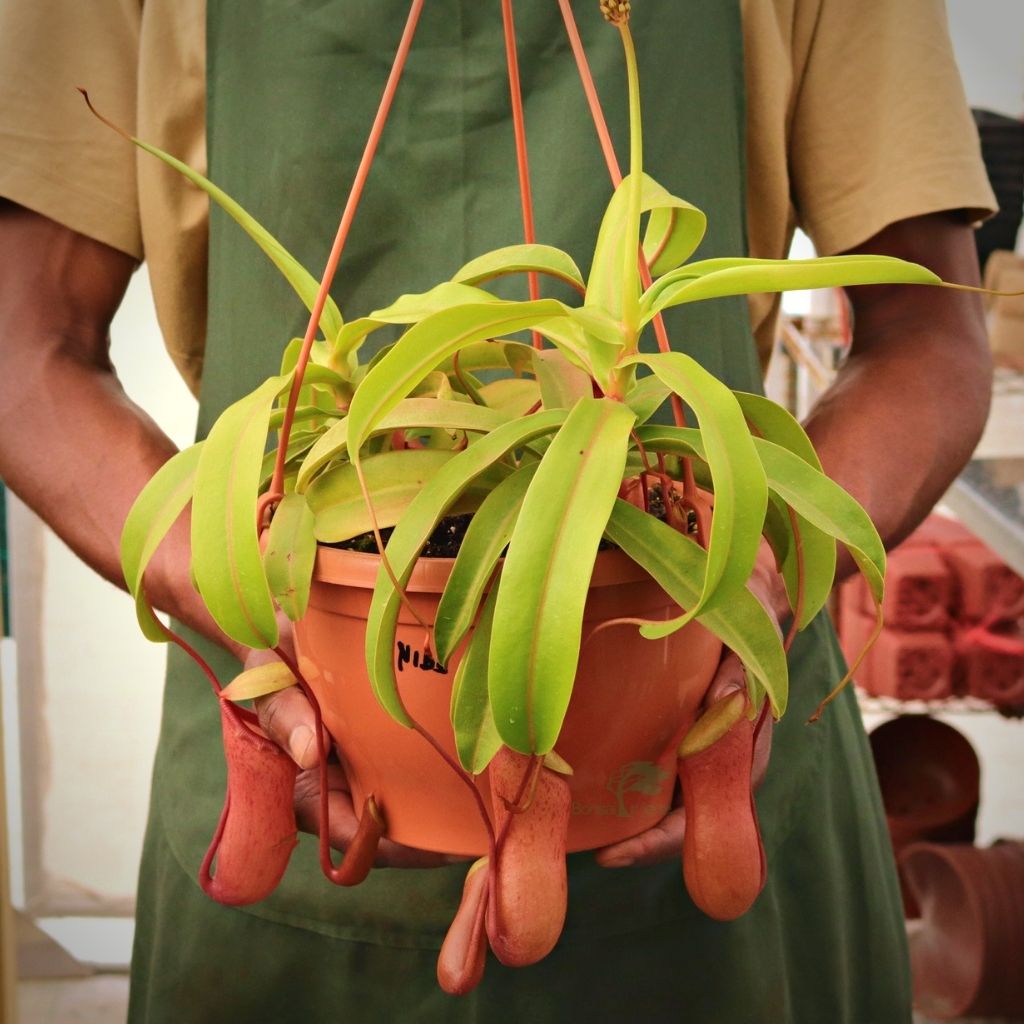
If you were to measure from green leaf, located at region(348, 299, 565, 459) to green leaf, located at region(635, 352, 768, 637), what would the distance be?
0.17ft

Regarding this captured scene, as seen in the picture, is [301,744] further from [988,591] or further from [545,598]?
[988,591]

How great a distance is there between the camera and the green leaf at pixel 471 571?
336 millimetres

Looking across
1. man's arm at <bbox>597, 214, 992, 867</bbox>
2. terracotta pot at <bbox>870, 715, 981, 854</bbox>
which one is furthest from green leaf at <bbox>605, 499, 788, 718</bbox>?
Result: terracotta pot at <bbox>870, 715, 981, 854</bbox>

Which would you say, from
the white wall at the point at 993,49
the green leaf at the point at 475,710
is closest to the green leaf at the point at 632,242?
the green leaf at the point at 475,710

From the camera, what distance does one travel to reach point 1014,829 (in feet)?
6.31

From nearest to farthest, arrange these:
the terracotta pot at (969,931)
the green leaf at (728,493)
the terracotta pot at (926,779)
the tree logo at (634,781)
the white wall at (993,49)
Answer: the green leaf at (728,493), the tree logo at (634,781), the terracotta pot at (969,931), the terracotta pot at (926,779), the white wall at (993,49)

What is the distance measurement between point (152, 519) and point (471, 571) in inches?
4.6

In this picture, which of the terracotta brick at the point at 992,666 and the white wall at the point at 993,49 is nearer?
the terracotta brick at the point at 992,666

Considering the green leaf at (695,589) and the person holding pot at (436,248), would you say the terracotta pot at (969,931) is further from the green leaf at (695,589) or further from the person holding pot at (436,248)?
the green leaf at (695,589)

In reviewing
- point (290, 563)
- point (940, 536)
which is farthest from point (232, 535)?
A: point (940, 536)

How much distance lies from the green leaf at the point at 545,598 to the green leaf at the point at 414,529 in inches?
1.1

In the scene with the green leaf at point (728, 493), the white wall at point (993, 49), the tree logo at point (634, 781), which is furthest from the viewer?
the white wall at point (993, 49)

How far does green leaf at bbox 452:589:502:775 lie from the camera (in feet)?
1.12

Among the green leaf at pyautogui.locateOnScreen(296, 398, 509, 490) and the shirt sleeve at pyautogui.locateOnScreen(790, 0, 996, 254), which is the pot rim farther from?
the shirt sleeve at pyautogui.locateOnScreen(790, 0, 996, 254)
